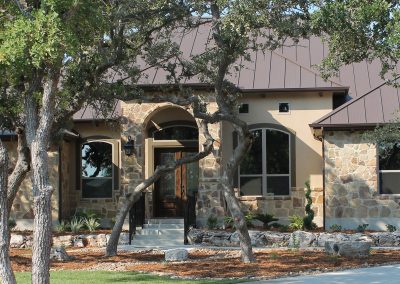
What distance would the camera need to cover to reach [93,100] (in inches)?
662

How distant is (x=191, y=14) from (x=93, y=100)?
3066 millimetres

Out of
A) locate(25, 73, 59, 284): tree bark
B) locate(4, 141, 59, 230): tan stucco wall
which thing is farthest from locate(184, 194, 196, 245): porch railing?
locate(25, 73, 59, 284): tree bark

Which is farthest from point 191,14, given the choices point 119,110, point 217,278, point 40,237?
point 119,110

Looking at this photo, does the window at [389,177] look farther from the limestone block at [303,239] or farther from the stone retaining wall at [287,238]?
the limestone block at [303,239]

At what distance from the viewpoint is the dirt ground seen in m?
14.3

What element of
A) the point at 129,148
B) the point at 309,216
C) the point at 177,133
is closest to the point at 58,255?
the point at 129,148

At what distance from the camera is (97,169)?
80.8 feet

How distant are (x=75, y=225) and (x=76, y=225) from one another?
4 cm

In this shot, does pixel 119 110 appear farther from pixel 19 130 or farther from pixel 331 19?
pixel 331 19

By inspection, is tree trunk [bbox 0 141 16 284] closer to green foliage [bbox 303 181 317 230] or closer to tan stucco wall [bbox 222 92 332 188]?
green foliage [bbox 303 181 317 230]

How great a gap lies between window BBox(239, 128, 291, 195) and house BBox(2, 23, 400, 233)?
0.10ft

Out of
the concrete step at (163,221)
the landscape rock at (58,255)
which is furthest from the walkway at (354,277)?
the concrete step at (163,221)

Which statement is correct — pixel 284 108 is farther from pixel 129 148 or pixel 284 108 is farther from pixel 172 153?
pixel 129 148

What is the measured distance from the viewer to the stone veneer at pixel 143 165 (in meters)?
22.0
